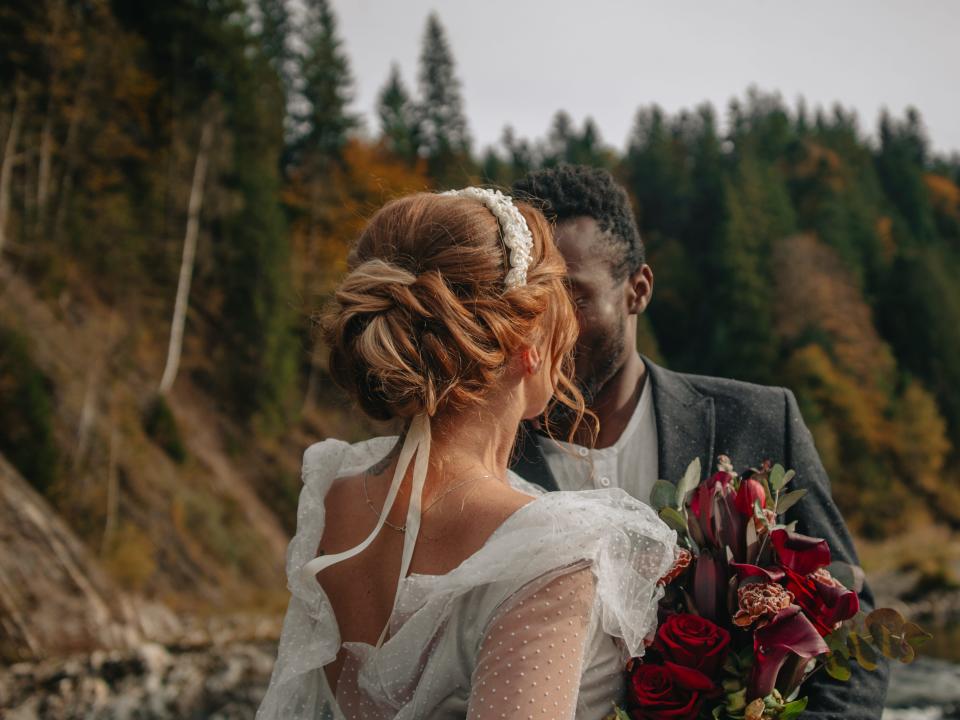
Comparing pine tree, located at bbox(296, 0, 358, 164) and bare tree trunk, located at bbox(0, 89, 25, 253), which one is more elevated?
pine tree, located at bbox(296, 0, 358, 164)

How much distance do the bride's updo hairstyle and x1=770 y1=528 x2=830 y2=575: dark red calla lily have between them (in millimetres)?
637

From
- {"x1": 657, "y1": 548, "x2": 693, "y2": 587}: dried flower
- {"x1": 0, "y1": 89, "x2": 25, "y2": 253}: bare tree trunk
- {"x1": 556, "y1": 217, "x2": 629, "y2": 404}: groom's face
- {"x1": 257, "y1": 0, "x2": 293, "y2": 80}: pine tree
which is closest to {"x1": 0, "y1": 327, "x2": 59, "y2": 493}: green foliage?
{"x1": 0, "y1": 89, "x2": 25, "y2": 253}: bare tree trunk

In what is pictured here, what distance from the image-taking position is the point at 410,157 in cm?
4131

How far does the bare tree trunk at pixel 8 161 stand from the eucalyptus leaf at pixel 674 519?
2143 cm

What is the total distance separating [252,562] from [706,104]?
53791 millimetres

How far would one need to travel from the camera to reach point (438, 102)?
135 feet

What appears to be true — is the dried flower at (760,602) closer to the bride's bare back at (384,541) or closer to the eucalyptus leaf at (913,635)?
the eucalyptus leaf at (913,635)

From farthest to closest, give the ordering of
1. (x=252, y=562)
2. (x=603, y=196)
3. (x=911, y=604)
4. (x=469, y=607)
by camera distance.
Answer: (x=911, y=604) → (x=252, y=562) → (x=603, y=196) → (x=469, y=607)

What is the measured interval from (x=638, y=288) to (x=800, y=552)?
121 cm

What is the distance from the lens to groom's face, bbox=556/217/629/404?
282 centimetres

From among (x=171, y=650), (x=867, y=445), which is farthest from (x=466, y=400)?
(x=867, y=445)

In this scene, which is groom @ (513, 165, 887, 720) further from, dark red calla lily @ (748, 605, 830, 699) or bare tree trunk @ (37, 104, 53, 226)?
bare tree trunk @ (37, 104, 53, 226)

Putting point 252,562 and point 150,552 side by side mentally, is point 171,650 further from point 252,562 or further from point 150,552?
point 252,562

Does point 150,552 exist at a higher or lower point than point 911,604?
higher
